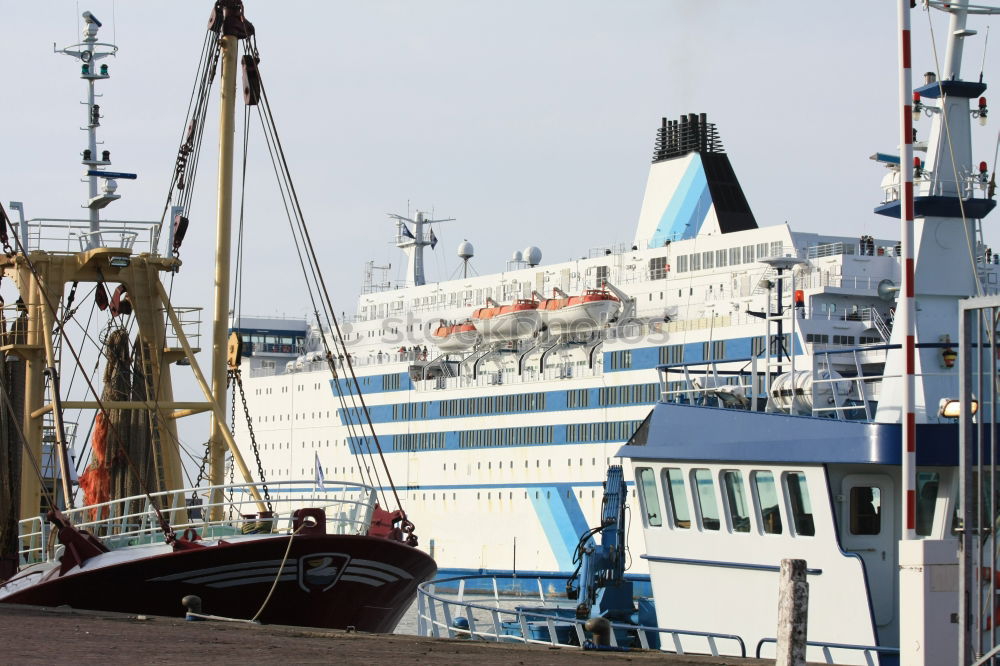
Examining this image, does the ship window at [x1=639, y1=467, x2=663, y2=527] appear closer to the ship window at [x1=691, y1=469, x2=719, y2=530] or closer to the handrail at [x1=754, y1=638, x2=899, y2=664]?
the ship window at [x1=691, y1=469, x2=719, y2=530]

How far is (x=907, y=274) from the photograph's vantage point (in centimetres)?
1065

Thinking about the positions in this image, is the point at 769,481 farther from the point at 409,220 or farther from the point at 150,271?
the point at 409,220

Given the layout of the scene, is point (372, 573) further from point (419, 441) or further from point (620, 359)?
point (419, 441)

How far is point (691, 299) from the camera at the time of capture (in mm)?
50250

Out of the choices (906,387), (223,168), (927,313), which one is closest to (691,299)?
(223,168)

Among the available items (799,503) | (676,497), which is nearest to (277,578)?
(676,497)

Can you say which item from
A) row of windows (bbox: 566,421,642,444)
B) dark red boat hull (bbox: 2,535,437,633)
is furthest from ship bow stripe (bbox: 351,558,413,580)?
row of windows (bbox: 566,421,642,444)

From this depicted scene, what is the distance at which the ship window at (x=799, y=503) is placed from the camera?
14344 millimetres

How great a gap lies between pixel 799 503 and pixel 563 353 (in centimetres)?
3862

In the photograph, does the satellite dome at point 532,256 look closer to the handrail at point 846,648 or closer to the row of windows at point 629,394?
the row of windows at point 629,394

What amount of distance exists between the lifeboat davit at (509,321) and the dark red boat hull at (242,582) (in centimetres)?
3780

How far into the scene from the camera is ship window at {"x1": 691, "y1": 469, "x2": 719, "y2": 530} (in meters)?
15.7

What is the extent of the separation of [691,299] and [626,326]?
232 cm

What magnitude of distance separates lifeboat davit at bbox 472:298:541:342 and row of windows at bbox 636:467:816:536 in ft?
123
